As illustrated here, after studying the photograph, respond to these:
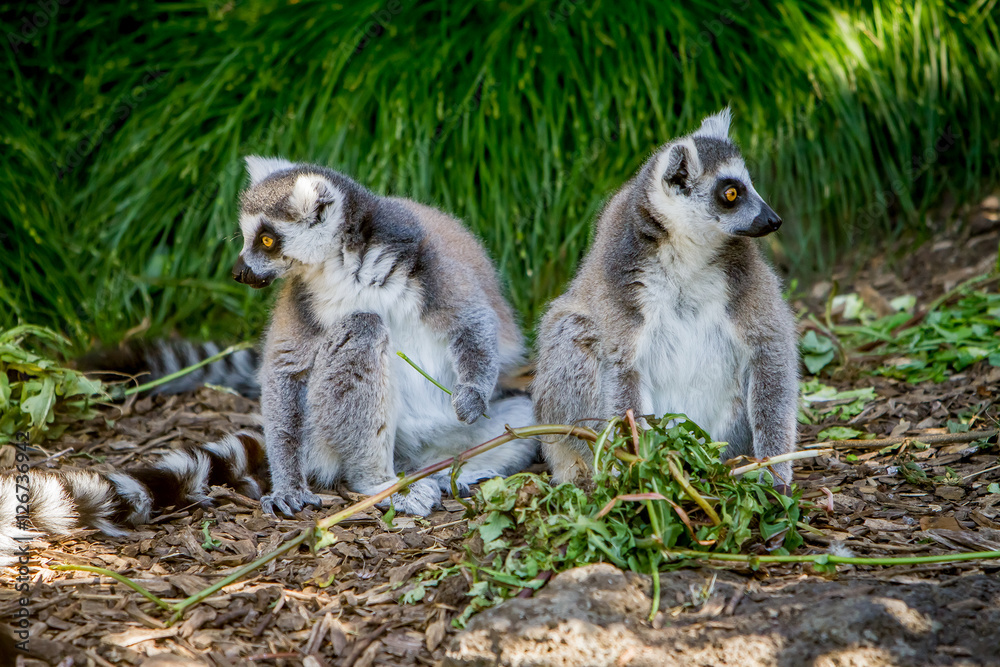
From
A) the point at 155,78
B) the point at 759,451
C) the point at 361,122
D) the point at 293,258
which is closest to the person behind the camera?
the point at 759,451

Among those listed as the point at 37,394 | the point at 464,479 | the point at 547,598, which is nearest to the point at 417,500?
the point at 464,479

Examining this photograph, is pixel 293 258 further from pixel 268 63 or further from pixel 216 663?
pixel 268 63

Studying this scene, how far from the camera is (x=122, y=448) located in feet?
16.2

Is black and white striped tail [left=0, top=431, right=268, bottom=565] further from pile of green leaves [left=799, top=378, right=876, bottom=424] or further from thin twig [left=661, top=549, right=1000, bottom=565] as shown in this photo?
pile of green leaves [left=799, top=378, right=876, bottom=424]

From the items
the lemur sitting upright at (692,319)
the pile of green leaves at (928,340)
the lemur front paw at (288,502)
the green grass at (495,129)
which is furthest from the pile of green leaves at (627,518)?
the green grass at (495,129)

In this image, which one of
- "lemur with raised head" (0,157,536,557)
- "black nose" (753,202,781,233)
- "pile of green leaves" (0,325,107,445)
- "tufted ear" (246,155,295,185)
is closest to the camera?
"black nose" (753,202,781,233)

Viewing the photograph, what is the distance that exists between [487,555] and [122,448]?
2746 mm

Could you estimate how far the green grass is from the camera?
21.0 ft

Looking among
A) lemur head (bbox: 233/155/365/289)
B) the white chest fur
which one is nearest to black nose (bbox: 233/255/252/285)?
lemur head (bbox: 233/155/365/289)

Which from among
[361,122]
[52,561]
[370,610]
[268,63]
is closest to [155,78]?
[268,63]

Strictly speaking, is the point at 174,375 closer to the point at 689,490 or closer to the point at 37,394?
the point at 37,394

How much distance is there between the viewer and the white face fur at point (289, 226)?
167 inches

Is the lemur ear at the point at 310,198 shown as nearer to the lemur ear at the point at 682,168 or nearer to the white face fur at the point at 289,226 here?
the white face fur at the point at 289,226

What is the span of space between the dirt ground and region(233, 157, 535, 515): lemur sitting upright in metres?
0.27
